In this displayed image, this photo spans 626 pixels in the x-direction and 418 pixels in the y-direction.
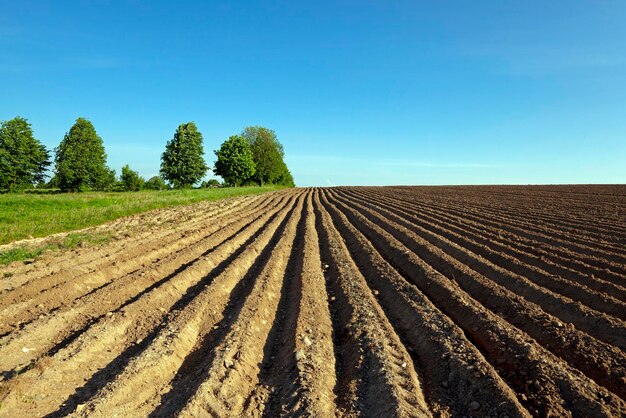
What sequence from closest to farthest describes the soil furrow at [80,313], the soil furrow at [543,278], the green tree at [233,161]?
the soil furrow at [80,313] → the soil furrow at [543,278] → the green tree at [233,161]

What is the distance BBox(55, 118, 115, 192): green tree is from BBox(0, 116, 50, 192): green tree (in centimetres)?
205

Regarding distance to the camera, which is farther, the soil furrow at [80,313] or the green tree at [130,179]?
the green tree at [130,179]

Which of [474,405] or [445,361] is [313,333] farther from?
[474,405]

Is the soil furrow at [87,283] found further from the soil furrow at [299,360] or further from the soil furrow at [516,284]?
the soil furrow at [516,284]

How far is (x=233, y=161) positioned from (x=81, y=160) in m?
20.9

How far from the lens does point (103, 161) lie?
153 feet

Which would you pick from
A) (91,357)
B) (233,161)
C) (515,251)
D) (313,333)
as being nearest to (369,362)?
(313,333)

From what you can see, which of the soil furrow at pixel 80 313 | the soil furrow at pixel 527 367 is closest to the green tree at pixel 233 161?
the soil furrow at pixel 80 313

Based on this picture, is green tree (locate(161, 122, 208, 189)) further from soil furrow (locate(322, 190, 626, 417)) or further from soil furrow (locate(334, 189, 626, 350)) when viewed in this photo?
soil furrow (locate(322, 190, 626, 417))

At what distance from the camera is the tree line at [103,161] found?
129ft

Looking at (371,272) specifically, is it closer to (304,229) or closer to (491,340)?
(491,340)

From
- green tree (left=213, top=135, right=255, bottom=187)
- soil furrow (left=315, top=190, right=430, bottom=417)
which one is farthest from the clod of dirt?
green tree (left=213, top=135, right=255, bottom=187)

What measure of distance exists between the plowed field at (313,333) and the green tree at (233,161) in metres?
48.4

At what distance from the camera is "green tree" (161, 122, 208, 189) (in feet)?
170
